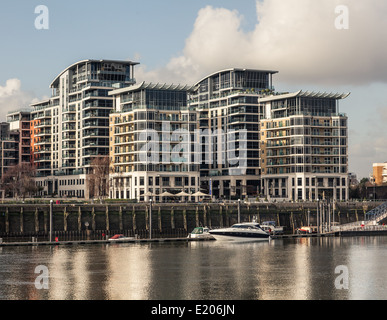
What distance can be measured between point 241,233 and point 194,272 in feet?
157

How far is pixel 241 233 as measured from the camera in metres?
135

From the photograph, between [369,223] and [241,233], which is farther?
[369,223]

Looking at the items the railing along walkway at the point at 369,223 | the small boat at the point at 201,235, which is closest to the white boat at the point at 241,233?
the small boat at the point at 201,235

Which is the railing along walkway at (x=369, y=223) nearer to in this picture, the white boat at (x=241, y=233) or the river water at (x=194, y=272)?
the white boat at (x=241, y=233)

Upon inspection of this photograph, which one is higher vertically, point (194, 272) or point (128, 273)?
point (128, 273)

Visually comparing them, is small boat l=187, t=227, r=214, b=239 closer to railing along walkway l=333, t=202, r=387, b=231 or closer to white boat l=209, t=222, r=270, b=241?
white boat l=209, t=222, r=270, b=241

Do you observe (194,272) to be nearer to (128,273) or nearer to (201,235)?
(128,273)

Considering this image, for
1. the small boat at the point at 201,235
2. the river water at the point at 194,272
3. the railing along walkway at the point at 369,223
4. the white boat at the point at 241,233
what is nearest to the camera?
the river water at the point at 194,272

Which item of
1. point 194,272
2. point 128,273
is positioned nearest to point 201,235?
point 194,272

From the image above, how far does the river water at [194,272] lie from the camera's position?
234ft

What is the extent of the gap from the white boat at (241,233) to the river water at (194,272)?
246 inches

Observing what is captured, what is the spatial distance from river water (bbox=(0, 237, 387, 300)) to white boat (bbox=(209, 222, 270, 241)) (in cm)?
624

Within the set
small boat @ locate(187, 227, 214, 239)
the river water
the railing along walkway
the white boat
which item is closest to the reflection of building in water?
the river water
